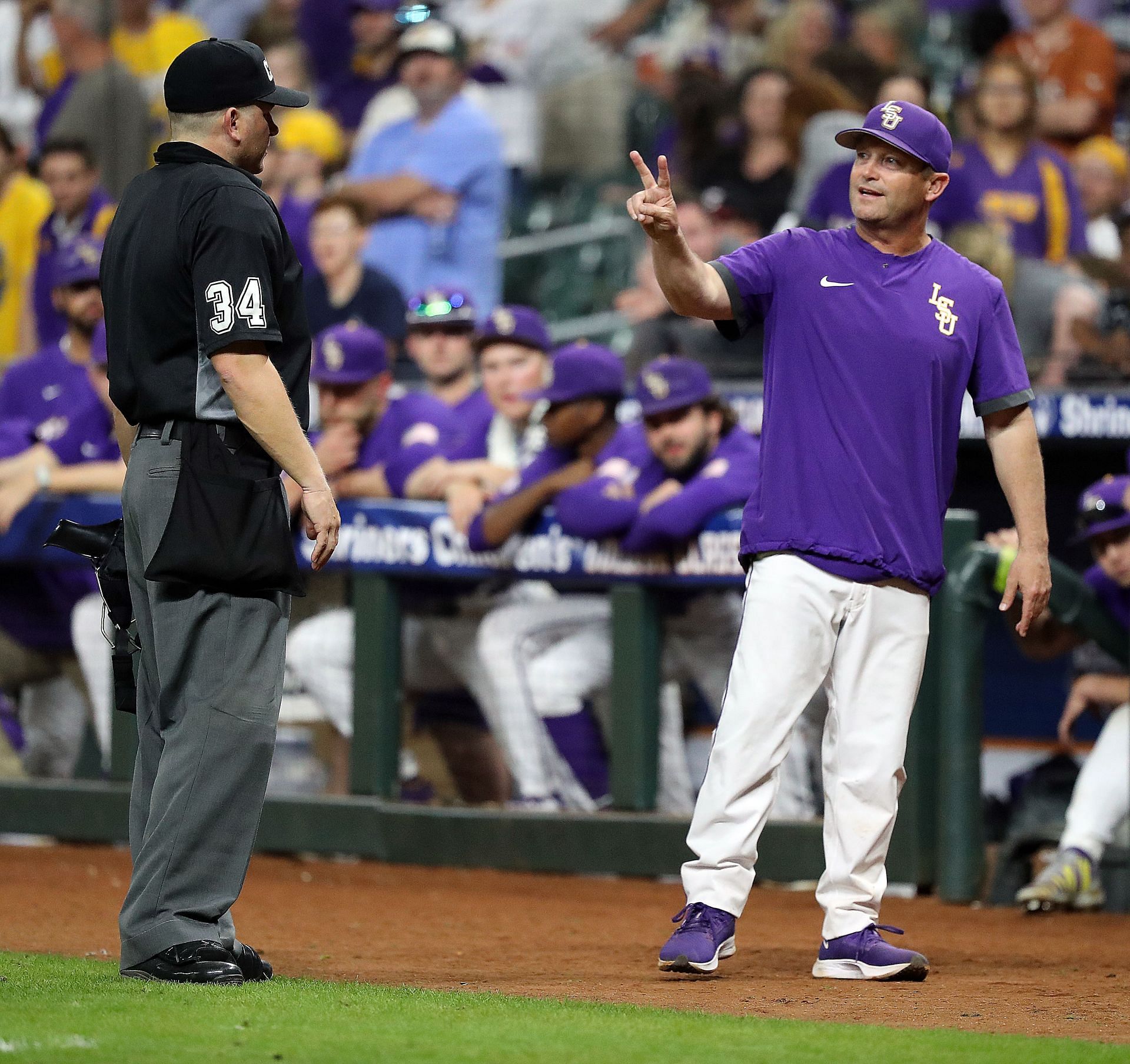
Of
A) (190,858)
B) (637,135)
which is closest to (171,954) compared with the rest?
(190,858)

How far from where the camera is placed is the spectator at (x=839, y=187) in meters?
9.28

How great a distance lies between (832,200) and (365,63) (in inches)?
152

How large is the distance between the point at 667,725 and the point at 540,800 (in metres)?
0.57

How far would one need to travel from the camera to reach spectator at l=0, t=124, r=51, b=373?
11305 millimetres

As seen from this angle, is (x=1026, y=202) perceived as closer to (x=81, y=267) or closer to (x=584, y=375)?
(x=584, y=375)

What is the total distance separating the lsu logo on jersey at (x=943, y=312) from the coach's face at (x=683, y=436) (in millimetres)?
2133

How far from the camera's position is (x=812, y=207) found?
9.57 m

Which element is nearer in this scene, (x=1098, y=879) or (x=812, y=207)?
(x=1098, y=879)

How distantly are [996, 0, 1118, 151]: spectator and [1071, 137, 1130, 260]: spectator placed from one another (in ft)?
0.62

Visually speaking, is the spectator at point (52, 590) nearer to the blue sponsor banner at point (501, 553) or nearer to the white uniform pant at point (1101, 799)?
the blue sponsor banner at point (501, 553)

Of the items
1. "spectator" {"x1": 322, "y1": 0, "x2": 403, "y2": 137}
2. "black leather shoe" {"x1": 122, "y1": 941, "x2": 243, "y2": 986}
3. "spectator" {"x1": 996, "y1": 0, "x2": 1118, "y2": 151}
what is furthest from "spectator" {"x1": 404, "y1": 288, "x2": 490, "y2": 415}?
"black leather shoe" {"x1": 122, "y1": 941, "x2": 243, "y2": 986}

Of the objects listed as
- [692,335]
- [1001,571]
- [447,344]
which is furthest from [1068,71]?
[1001,571]

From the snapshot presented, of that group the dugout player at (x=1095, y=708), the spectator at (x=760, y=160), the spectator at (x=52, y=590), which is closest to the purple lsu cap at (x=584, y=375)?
the dugout player at (x=1095, y=708)

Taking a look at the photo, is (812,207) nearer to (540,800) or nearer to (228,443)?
(540,800)
